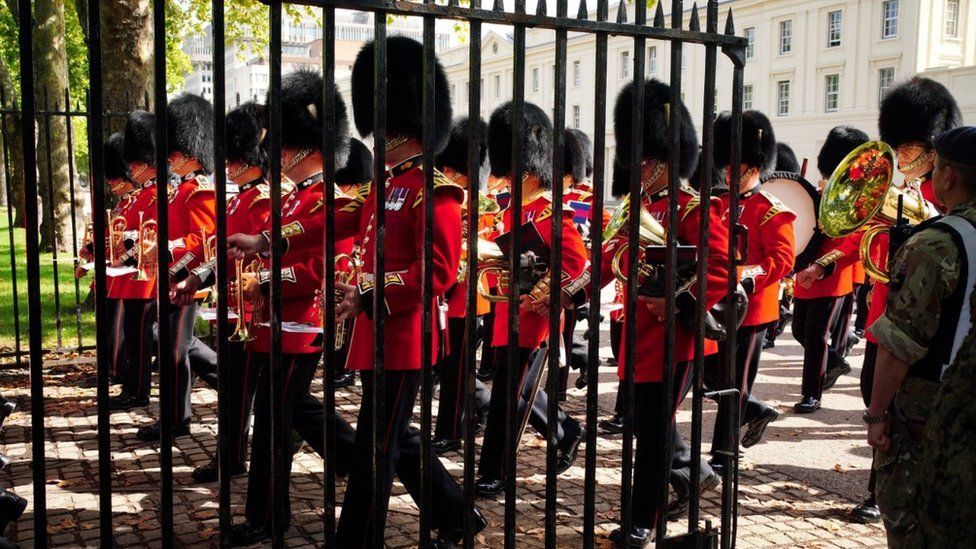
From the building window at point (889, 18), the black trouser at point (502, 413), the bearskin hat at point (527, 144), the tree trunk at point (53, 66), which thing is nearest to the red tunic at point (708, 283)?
the black trouser at point (502, 413)

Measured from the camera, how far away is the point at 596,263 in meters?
3.15

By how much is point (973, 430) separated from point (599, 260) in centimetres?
180

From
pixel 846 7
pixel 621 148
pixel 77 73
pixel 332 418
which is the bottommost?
pixel 332 418

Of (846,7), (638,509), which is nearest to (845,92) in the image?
(846,7)

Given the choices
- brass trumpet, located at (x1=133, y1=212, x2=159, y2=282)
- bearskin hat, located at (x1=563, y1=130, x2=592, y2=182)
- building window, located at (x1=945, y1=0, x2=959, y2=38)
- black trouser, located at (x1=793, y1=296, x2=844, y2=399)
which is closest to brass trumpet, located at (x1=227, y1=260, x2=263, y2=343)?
brass trumpet, located at (x1=133, y1=212, x2=159, y2=282)

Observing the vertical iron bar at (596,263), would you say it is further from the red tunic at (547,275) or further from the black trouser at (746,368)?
the black trouser at (746,368)

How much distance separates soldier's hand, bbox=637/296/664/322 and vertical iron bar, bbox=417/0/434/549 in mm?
1203

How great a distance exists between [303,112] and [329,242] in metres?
1.95

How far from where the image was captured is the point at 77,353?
351 inches

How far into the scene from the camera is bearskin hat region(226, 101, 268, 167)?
16.9 ft

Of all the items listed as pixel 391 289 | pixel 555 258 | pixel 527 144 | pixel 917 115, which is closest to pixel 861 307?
pixel 917 115

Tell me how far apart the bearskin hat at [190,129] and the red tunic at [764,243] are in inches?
130

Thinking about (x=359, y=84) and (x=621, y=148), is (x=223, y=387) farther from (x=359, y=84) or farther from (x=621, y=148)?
(x=621, y=148)

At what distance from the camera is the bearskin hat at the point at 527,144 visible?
5.77 m
